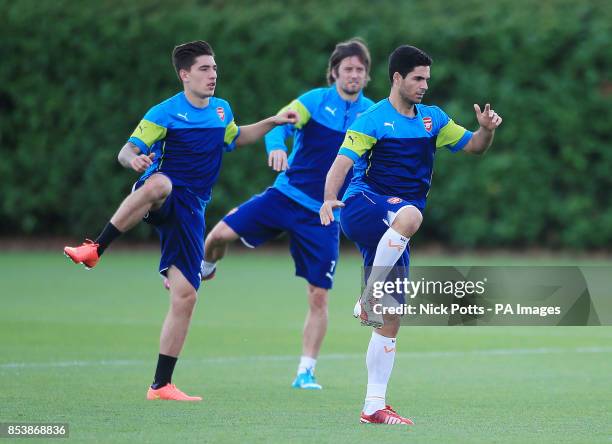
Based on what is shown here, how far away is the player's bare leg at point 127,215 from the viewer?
27.2ft

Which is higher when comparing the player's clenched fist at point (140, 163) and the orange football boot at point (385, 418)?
the player's clenched fist at point (140, 163)

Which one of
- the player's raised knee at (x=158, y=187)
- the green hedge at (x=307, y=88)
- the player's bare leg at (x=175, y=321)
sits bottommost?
the player's bare leg at (x=175, y=321)

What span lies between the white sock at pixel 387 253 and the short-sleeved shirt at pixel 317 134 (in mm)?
2731

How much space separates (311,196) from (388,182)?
8.01ft

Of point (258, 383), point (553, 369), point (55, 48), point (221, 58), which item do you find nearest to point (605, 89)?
point (221, 58)

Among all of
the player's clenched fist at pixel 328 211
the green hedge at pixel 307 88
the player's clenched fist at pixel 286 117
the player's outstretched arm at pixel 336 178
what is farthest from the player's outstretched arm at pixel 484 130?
the green hedge at pixel 307 88

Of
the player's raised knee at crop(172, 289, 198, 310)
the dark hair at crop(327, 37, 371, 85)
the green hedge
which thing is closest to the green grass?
the player's raised knee at crop(172, 289, 198, 310)

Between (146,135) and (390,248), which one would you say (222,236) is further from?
(390,248)

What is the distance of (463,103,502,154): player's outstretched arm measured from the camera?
814 centimetres

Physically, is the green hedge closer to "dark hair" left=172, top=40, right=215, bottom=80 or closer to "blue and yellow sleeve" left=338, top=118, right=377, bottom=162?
"dark hair" left=172, top=40, right=215, bottom=80

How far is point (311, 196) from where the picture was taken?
1044 cm

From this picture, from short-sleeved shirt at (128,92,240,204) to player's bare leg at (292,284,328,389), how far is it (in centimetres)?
166

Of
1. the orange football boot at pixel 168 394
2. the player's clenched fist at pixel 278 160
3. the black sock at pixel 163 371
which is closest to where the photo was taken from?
the orange football boot at pixel 168 394

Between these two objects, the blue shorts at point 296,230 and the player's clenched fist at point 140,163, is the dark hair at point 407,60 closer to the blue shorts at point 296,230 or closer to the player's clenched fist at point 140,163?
the player's clenched fist at point 140,163
